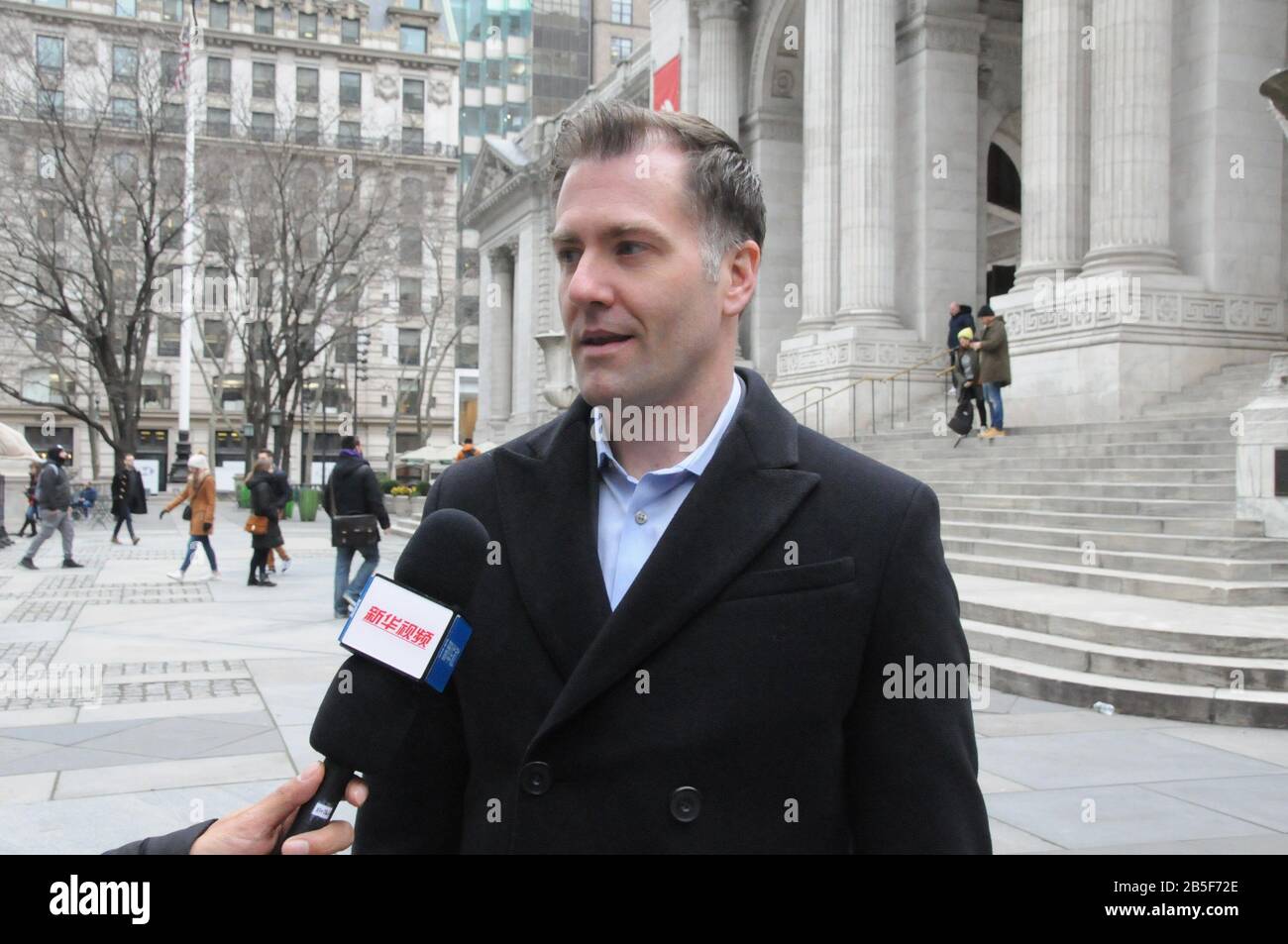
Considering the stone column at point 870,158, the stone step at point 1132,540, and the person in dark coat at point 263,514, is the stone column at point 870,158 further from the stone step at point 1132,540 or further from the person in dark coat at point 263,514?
the person in dark coat at point 263,514

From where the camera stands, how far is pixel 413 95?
7969cm

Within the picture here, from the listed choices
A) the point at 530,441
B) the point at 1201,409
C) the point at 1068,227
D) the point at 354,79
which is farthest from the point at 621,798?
the point at 354,79

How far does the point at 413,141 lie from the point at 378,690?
3185 inches

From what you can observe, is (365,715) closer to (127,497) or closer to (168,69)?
(127,497)

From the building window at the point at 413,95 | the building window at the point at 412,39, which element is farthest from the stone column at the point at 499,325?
the building window at the point at 412,39

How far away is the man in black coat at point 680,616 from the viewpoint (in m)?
1.76

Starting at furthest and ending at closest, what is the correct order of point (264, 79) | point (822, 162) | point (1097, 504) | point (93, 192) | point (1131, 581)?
point (264, 79) < point (93, 192) < point (822, 162) < point (1097, 504) < point (1131, 581)

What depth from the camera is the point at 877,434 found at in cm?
2214

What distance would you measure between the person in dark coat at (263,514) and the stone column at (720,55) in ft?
64.2

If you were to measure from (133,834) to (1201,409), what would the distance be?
15632 millimetres

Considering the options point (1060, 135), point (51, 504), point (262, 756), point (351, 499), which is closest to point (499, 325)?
point (51, 504)

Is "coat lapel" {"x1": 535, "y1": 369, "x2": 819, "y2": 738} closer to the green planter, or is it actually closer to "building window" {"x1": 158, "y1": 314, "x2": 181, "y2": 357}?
the green planter
